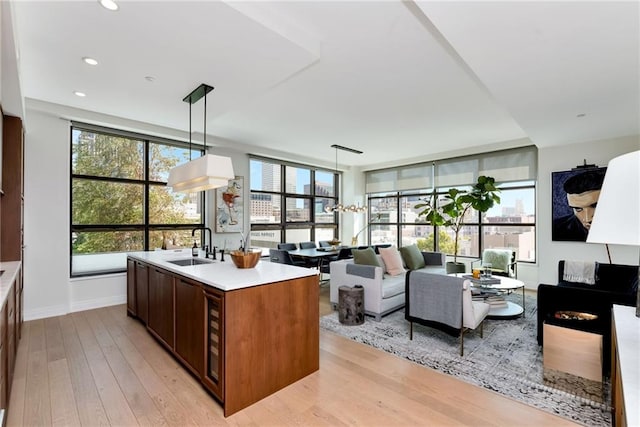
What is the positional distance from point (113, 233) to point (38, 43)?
3.04 metres

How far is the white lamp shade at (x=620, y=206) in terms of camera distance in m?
1.07

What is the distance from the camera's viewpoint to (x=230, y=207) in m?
6.20

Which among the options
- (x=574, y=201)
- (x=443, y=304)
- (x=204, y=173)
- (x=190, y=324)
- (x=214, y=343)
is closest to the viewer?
(x=214, y=343)

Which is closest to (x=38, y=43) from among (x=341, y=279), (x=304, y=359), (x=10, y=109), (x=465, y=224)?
(x=10, y=109)

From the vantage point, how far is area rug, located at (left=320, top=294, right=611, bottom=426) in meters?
2.29

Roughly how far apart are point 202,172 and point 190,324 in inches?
54.6

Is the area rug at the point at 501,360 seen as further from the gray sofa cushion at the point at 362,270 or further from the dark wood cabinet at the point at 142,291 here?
the dark wood cabinet at the point at 142,291

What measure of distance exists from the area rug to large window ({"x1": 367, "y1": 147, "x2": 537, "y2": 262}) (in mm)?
2587

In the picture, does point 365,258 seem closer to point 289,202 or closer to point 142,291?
point 142,291

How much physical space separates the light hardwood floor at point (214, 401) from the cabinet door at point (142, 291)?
495mm

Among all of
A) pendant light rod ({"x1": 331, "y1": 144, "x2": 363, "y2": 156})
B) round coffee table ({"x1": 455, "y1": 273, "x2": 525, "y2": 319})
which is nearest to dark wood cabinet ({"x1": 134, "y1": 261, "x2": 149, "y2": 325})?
round coffee table ({"x1": 455, "y1": 273, "x2": 525, "y2": 319})

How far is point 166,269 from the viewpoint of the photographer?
2.98m

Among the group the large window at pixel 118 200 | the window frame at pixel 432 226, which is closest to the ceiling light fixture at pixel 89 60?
the large window at pixel 118 200

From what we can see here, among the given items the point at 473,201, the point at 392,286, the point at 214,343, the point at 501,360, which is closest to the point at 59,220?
the point at 214,343
